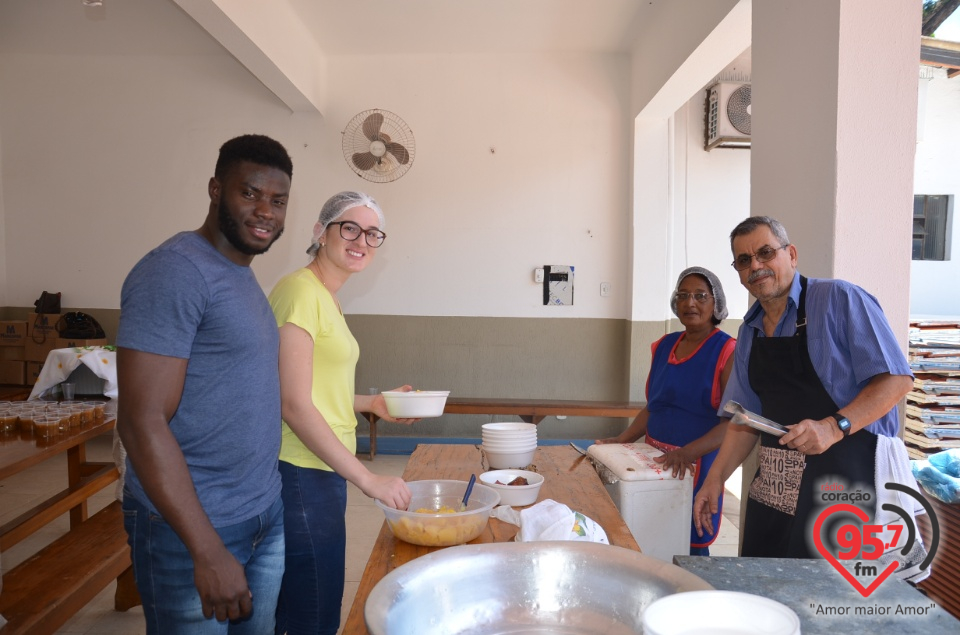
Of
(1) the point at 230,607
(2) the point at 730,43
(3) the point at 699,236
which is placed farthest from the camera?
(3) the point at 699,236

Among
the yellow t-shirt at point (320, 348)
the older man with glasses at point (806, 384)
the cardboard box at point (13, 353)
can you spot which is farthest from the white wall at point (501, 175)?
Result: the yellow t-shirt at point (320, 348)

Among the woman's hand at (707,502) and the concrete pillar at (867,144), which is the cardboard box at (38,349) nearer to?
the woman's hand at (707,502)

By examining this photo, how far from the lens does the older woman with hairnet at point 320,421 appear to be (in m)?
1.64

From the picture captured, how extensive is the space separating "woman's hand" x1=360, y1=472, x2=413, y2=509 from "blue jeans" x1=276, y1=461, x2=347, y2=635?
0.24 metres

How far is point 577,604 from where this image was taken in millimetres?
996

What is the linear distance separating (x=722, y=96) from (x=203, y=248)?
17.6 feet

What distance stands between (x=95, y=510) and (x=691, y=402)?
3.78 metres

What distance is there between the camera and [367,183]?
6105 mm

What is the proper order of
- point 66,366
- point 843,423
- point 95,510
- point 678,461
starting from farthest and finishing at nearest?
point 66,366, point 95,510, point 678,461, point 843,423

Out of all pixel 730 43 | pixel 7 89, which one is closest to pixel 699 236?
pixel 730 43

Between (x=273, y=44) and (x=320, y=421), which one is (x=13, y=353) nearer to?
(x=273, y=44)

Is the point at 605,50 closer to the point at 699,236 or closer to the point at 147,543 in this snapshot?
the point at 699,236

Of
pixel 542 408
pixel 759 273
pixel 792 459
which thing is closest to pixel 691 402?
pixel 792 459

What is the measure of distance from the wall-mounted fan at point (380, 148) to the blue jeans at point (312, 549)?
180 inches
